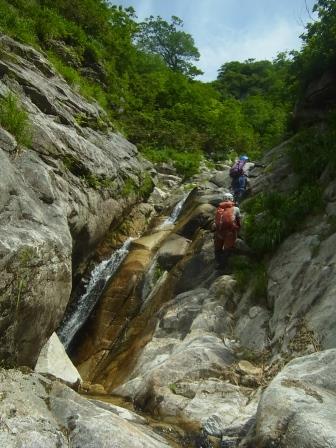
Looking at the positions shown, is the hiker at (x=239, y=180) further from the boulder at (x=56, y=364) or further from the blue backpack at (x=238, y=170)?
the boulder at (x=56, y=364)

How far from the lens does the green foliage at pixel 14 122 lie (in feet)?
33.4

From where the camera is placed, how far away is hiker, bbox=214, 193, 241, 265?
496 inches

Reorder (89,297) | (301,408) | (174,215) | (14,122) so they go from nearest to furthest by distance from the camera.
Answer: (301,408) → (14,122) → (89,297) → (174,215)

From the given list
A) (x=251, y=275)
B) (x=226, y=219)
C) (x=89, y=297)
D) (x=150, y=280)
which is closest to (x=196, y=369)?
(x=251, y=275)

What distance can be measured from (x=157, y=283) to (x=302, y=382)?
8.45m

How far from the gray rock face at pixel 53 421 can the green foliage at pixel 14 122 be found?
223 inches

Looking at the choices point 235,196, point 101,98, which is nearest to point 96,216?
point 235,196

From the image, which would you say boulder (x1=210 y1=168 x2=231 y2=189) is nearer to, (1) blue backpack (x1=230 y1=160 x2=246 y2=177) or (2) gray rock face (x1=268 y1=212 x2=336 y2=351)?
(1) blue backpack (x1=230 y1=160 x2=246 y2=177)

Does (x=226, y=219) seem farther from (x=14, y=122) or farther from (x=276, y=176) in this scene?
(x=14, y=122)

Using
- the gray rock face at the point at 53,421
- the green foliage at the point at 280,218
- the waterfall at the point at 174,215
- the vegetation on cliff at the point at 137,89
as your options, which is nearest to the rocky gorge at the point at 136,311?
the gray rock face at the point at 53,421

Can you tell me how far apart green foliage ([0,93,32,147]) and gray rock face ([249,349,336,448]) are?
7.38 m

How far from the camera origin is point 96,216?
46.1 ft

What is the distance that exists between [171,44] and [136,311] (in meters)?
43.9

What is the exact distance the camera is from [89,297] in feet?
49.5
